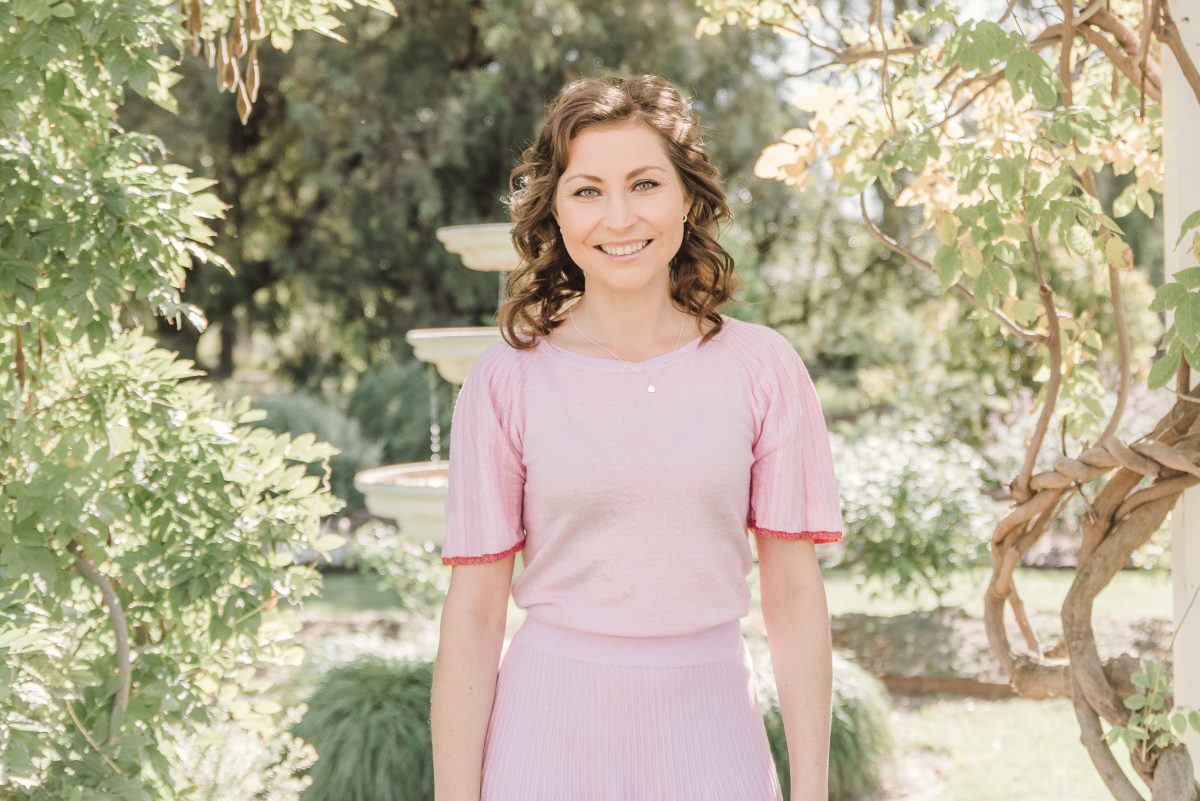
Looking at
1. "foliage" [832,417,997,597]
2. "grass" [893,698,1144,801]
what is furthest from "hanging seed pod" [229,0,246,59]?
"foliage" [832,417,997,597]

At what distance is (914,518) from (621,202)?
17.3 ft

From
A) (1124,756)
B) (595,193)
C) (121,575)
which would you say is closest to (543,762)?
(595,193)

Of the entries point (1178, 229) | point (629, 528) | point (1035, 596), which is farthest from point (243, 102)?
point (1035, 596)

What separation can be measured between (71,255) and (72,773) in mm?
906

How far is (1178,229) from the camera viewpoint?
2146 mm

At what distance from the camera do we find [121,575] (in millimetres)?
2422

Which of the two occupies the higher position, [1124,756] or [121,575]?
[121,575]

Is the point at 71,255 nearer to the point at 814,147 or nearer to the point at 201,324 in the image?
the point at 201,324

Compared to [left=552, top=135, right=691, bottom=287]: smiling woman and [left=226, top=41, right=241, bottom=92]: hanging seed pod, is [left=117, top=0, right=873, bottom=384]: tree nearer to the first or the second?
[left=226, top=41, right=241, bottom=92]: hanging seed pod

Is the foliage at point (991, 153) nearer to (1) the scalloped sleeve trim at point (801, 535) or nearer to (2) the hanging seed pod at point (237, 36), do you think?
(1) the scalloped sleeve trim at point (801, 535)

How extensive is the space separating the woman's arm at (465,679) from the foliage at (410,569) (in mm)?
4707

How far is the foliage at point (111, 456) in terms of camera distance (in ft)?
7.04

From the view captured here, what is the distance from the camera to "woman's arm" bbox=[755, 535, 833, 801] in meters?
1.60

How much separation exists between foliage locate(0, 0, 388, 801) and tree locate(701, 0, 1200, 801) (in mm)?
1166
